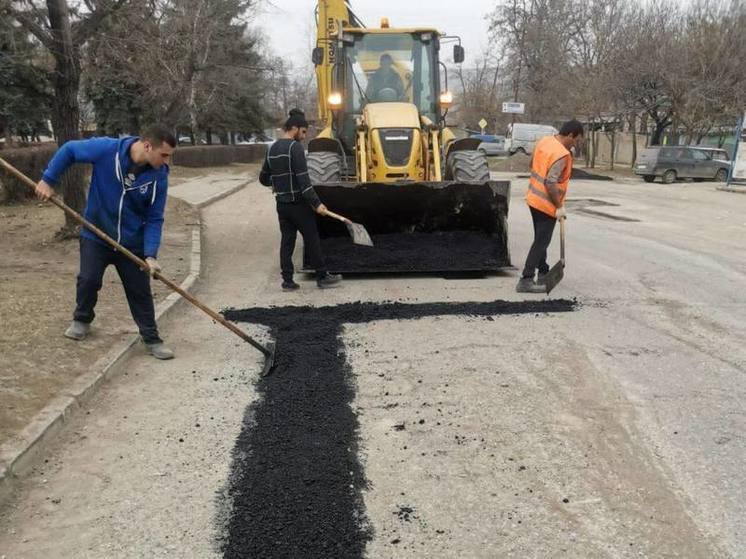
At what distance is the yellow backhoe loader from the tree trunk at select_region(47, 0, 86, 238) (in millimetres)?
3318

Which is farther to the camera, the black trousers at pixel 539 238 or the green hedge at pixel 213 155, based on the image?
the green hedge at pixel 213 155

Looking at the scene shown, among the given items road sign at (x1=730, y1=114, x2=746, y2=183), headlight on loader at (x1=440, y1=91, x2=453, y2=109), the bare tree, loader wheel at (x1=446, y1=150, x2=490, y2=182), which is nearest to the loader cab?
headlight on loader at (x1=440, y1=91, x2=453, y2=109)

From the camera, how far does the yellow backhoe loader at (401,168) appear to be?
25.1ft

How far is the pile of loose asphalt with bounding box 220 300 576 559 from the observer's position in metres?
2.80

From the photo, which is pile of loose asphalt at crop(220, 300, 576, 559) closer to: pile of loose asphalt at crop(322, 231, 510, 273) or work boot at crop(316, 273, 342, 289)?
work boot at crop(316, 273, 342, 289)

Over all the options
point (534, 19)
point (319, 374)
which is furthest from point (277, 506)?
point (534, 19)

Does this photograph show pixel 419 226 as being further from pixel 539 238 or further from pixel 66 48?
pixel 66 48

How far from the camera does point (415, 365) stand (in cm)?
480

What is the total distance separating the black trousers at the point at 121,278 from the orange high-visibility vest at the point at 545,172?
3919mm

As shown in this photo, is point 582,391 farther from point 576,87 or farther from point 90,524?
point 576,87

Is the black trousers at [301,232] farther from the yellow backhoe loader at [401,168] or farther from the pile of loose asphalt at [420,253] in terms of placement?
the pile of loose asphalt at [420,253]

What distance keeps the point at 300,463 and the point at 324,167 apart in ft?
18.0

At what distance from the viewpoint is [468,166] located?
27.7 ft

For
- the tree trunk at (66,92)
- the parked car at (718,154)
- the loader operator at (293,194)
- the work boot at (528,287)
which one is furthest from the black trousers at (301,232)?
the parked car at (718,154)
